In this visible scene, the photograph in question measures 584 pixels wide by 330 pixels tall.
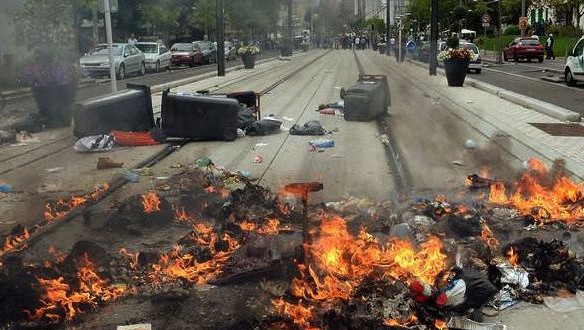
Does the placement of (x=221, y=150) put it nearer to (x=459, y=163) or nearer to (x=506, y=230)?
(x=459, y=163)

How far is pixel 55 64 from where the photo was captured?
10688 mm

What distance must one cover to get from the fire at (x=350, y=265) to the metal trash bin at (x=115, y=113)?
208 inches

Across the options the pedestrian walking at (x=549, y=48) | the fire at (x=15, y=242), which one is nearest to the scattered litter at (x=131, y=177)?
the fire at (x=15, y=242)

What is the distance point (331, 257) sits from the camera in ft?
12.8

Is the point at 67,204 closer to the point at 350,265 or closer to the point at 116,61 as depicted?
the point at 350,265

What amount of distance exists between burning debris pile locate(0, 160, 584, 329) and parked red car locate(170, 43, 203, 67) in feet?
93.6

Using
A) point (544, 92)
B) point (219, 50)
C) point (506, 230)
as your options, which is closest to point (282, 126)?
point (506, 230)

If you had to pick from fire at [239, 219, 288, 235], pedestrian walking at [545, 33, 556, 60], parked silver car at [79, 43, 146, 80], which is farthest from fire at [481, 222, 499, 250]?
pedestrian walking at [545, 33, 556, 60]

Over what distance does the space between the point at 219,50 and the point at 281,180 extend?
16.3 meters

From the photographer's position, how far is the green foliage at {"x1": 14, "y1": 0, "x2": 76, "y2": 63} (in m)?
11.2

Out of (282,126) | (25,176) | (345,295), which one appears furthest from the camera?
(282,126)

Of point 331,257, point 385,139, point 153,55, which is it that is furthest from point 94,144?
point 153,55

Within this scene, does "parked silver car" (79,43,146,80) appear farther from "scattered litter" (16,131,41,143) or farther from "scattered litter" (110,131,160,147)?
"scattered litter" (110,131,160,147)

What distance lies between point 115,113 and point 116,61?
15.0 m
